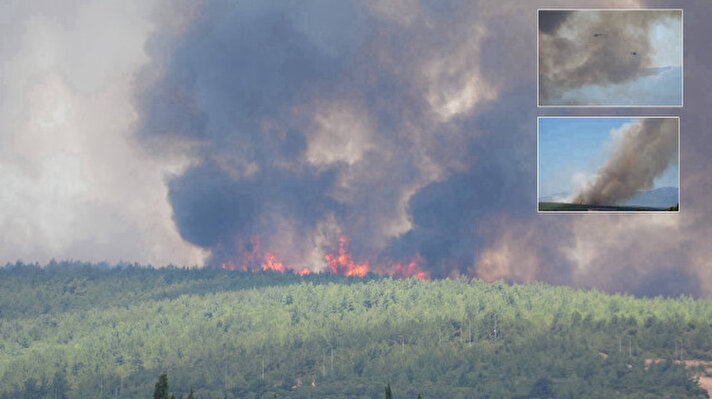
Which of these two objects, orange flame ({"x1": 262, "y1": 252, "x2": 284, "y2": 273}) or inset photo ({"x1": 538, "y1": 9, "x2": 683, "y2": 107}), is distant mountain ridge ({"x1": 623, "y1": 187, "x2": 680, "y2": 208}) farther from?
orange flame ({"x1": 262, "y1": 252, "x2": 284, "y2": 273})

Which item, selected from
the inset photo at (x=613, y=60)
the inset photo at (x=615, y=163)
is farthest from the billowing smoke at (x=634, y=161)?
the inset photo at (x=613, y=60)

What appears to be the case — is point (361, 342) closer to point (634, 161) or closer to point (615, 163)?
point (615, 163)

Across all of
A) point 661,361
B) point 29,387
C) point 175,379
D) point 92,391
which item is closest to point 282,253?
point 175,379

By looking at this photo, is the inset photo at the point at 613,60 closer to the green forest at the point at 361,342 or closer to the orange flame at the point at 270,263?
the green forest at the point at 361,342

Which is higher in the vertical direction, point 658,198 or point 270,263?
point 658,198

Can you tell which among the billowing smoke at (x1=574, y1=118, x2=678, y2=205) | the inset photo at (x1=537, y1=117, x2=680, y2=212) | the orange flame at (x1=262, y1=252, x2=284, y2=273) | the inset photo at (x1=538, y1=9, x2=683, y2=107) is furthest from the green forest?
the inset photo at (x1=538, y1=9, x2=683, y2=107)

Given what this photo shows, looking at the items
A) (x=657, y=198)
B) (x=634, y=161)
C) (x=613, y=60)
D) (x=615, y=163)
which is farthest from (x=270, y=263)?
(x=613, y=60)
